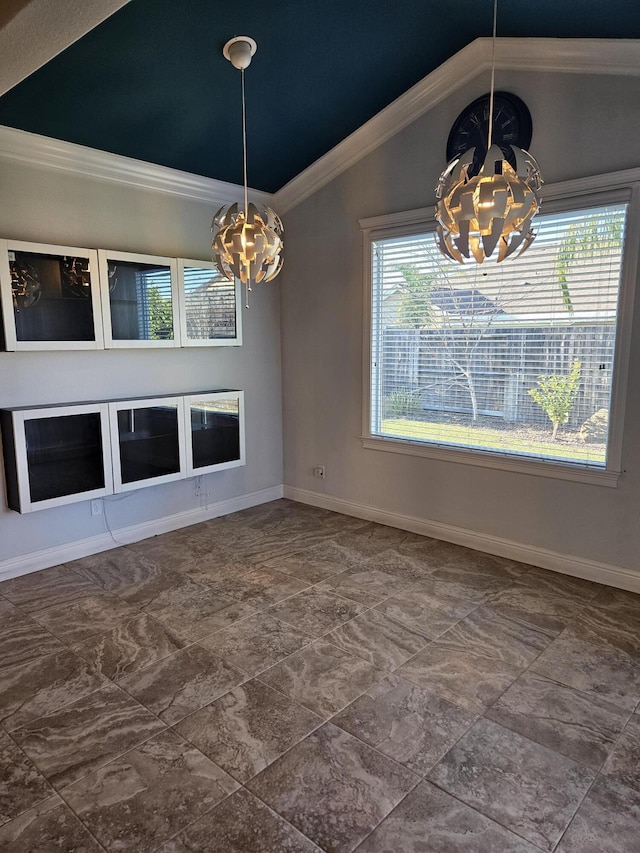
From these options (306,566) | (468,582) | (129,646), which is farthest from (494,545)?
(129,646)

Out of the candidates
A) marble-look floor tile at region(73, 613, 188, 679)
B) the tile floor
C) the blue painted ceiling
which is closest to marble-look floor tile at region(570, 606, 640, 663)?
the tile floor

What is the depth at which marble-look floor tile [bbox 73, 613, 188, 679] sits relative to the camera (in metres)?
2.58

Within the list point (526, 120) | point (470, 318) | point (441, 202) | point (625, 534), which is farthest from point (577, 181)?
point (625, 534)

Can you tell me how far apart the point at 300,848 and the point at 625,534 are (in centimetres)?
257

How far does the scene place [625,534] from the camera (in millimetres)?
3277

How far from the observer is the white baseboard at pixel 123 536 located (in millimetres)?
3588

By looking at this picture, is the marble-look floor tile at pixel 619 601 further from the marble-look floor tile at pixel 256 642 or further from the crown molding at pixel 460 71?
the crown molding at pixel 460 71

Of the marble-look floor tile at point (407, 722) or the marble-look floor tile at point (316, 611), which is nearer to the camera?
the marble-look floor tile at point (407, 722)

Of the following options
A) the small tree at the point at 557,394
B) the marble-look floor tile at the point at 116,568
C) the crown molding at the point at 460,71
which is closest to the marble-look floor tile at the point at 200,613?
the marble-look floor tile at the point at 116,568

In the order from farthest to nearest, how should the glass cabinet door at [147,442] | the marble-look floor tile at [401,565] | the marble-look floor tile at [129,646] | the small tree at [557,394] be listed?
the glass cabinet door at [147,442] < the marble-look floor tile at [401,565] < the small tree at [557,394] < the marble-look floor tile at [129,646]

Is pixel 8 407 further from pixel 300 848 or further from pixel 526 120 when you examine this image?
pixel 526 120

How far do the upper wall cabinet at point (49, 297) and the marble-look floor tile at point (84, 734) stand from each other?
2038mm

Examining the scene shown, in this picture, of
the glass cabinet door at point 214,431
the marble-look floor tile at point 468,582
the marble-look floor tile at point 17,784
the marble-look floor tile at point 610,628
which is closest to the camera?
the marble-look floor tile at point 17,784

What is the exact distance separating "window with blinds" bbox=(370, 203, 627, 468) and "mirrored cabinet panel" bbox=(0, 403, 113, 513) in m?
2.09
